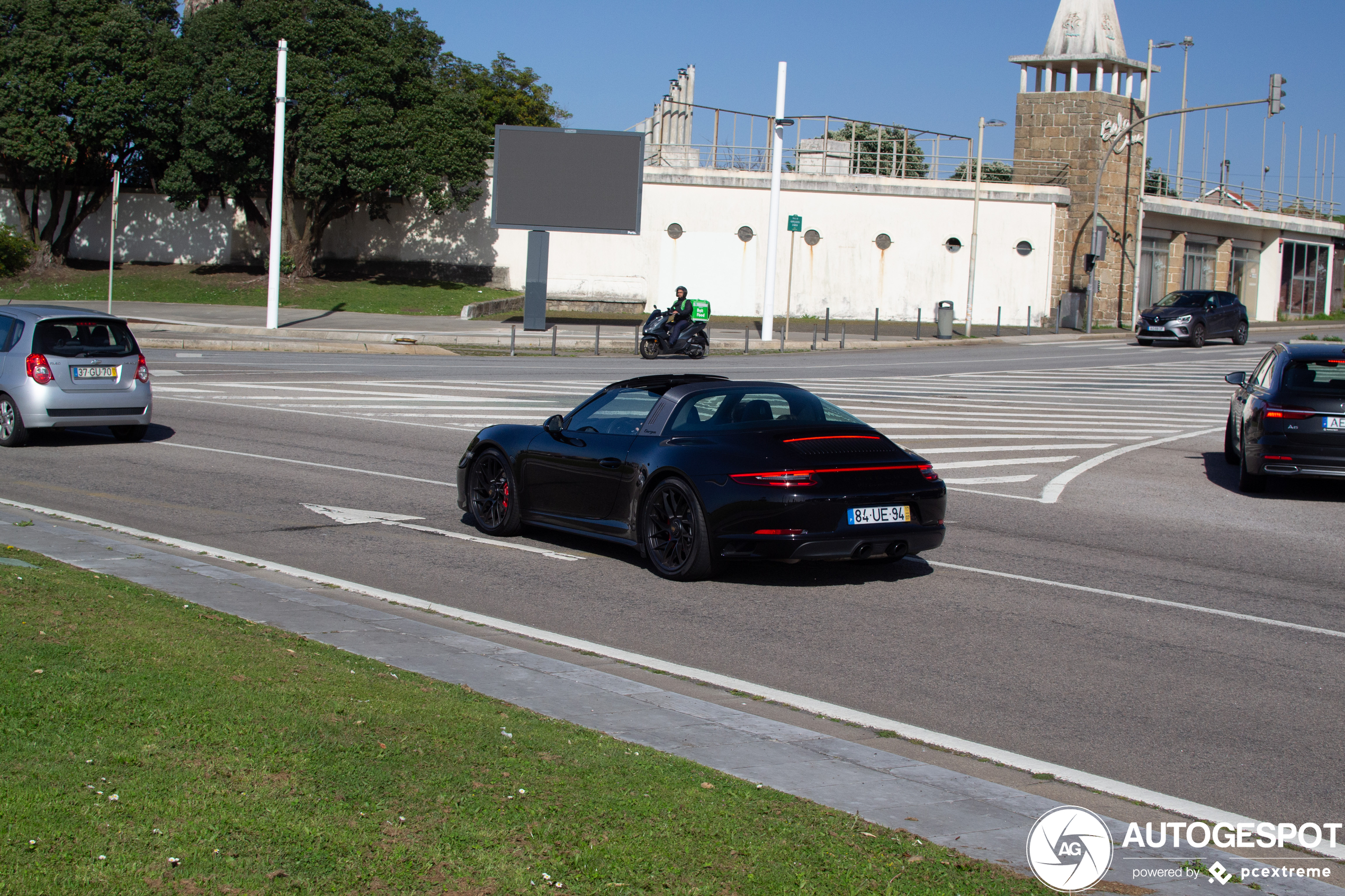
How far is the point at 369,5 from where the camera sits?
1983 inches

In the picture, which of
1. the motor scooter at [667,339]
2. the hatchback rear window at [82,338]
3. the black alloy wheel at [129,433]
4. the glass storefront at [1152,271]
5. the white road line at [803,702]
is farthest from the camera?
the glass storefront at [1152,271]

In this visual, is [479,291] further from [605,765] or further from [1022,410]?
[605,765]

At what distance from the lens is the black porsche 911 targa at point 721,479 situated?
8.31 m

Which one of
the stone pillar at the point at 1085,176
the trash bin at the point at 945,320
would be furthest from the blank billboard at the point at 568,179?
the stone pillar at the point at 1085,176

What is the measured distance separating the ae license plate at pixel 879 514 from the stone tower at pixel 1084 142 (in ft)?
148

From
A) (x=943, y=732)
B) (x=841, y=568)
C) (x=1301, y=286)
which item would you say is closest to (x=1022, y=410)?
(x=841, y=568)

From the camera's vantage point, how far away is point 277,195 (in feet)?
115

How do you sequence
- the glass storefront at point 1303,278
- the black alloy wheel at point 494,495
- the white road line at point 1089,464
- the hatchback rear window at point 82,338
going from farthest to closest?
1. the glass storefront at point 1303,278
2. the hatchback rear window at point 82,338
3. the white road line at point 1089,464
4. the black alloy wheel at point 494,495

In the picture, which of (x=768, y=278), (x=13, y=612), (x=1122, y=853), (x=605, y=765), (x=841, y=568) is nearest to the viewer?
(x=1122, y=853)

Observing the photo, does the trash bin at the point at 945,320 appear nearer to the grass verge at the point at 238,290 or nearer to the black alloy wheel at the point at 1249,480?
the grass verge at the point at 238,290

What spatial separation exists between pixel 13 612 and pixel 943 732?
4412 mm

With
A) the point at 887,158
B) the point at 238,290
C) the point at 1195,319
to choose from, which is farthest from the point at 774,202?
the point at 238,290

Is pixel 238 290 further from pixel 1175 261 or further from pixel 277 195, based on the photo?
pixel 1175 261

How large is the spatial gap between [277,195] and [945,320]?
71.2 feet
